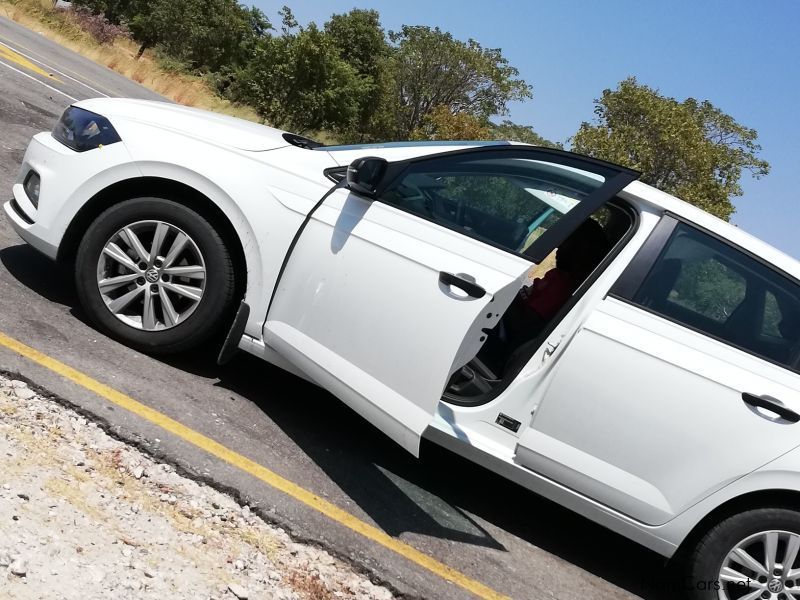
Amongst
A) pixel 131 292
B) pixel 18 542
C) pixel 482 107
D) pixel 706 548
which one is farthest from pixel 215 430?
pixel 482 107

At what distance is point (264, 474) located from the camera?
140 inches

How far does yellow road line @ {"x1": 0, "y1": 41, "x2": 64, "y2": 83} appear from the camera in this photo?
48.2 feet

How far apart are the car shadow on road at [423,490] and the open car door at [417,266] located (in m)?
0.48

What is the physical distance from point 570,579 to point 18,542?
2567 mm

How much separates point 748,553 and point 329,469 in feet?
6.53

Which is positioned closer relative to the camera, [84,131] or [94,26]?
[84,131]

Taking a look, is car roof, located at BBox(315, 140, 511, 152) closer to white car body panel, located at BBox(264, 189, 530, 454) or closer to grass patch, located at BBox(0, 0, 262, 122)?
white car body panel, located at BBox(264, 189, 530, 454)

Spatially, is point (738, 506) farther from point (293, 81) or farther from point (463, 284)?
point (293, 81)

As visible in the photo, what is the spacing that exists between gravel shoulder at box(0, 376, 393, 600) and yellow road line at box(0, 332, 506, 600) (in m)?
0.26

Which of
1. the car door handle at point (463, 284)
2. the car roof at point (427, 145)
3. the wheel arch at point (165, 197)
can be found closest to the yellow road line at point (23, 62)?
the wheel arch at point (165, 197)

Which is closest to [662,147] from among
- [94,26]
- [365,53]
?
[94,26]

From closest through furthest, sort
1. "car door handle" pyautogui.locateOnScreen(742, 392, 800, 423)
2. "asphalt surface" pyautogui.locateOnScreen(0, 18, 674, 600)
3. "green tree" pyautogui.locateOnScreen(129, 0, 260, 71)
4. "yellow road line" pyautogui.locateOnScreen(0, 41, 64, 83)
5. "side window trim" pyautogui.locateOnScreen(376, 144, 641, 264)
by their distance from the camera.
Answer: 1. "asphalt surface" pyautogui.locateOnScreen(0, 18, 674, 600)
2. "car door handle" pyautogui.locateOnScreen(742, 392, 800, 423)
3. "side window trim" pyautogui.locateOnScreen(376, 144, 641, 264)
4. "yellow road line" pyautogui.locateOnScreen(0, 41, 64, 83)
5. "green tree" pyautogui.locateOnScreen(129, 0, 260, 71)

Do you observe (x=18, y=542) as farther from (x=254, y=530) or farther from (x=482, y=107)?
(x=482, y=107)

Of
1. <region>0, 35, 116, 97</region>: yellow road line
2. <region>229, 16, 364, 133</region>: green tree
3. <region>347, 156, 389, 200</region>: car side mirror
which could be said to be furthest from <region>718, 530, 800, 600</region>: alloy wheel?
<region>229, 16, 364, 133</region>: green tree
